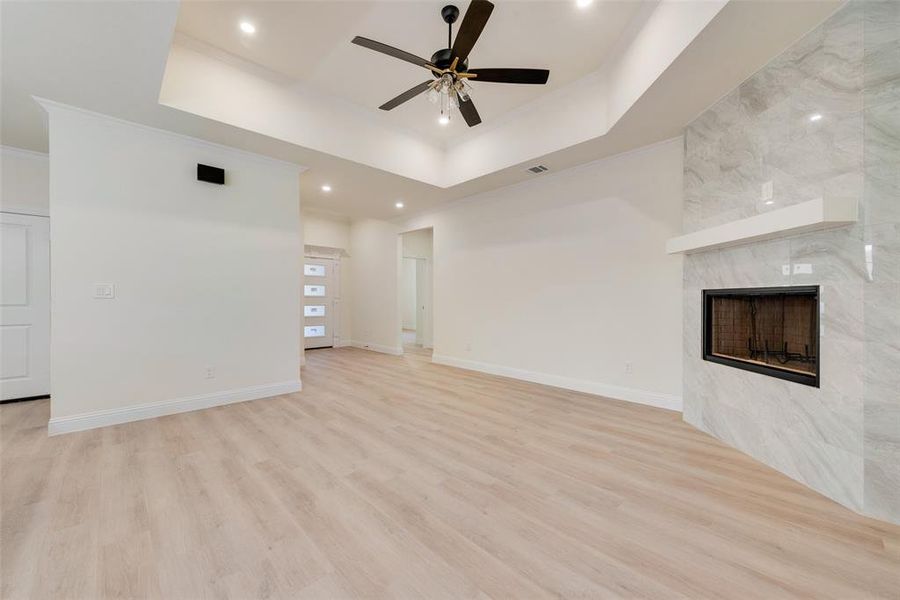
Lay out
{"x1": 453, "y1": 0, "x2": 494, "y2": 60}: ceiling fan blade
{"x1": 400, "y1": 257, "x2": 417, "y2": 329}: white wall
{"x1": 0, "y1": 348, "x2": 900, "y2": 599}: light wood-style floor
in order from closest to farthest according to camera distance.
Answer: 1. {"x1": 0, "y1": 348, "x2": 900, "y2": 599}: light wood-style floor
2. {"x1": 453, "y1": 0, "x2": 494, "y2": 60}: ceiling fan blade
3. {"x1": 400, "y1": 257, "x2": 417, "y2": 329}: white wall

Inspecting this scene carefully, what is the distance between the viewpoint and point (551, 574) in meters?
1.48

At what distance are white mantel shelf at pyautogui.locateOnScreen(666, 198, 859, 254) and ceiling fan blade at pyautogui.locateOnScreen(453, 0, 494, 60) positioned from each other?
2.22m

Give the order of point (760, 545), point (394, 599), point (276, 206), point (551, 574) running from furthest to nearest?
point (276, 206), point (760, 545), point (551, 574), point (394, 599)

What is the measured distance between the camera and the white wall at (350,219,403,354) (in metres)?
7.06

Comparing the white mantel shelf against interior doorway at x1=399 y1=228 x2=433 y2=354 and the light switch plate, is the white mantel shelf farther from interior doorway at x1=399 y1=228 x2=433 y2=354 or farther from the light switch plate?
interior doorway at x1=399 y1=228 x2=433 y2=354

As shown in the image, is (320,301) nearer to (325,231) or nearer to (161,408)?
(325,231)

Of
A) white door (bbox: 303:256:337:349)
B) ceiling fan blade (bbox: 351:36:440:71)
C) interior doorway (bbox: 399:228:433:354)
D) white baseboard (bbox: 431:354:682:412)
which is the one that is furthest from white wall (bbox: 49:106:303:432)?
interior doorway (bbox: 399:228:433:354)

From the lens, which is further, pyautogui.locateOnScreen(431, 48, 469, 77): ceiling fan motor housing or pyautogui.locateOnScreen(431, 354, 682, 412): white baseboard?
pyautogui.locateOnScreen(431, 354, 682, 412): white baseboard

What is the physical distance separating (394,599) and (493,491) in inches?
35.8

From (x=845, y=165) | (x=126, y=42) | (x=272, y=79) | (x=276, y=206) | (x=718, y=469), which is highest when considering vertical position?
(x=272, y=79)

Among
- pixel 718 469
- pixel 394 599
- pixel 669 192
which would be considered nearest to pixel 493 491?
pixel 394 599

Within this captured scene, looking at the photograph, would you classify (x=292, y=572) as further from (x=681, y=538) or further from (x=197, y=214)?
(x=197, y=214)

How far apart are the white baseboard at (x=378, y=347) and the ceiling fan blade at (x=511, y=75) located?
17.2 feet

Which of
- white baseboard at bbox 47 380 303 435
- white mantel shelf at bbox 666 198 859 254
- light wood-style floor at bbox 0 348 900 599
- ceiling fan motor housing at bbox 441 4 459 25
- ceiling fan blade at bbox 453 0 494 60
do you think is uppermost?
ceiling fan motor housing at bbox 441 4 459 25
